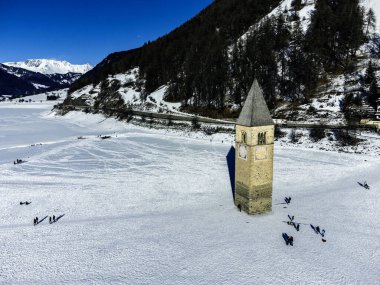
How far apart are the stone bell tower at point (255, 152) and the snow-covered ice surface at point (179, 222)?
1.51 meters

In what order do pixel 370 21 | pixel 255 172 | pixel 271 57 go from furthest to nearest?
pixel 370 21 < pixel 271 57 < pixel 255 172

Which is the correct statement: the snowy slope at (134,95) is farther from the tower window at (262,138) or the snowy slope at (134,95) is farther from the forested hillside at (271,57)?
the tower window at (262,138)

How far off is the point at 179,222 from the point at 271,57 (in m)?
64.7

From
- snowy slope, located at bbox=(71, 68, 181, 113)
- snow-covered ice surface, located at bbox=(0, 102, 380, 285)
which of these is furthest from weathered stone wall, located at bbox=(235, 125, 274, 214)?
snowy slope, located at bbox=(71, 68, 181, 113)

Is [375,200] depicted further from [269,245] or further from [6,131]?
[6,131]

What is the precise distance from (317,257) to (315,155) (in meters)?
25.2

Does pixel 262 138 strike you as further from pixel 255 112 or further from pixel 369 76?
pixel 369 76

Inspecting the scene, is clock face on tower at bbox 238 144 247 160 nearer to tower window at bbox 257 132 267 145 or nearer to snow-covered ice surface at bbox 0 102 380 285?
tower window at bbox 257 132 267 145

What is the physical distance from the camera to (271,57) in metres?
78.6

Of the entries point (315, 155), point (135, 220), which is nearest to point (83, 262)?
point (135, 220)

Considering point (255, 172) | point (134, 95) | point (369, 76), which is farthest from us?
point (134, 95)

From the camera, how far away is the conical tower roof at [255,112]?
2466 centimetres

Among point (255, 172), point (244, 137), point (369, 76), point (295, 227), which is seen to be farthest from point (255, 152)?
point (369, 76)

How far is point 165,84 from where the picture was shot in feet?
340
